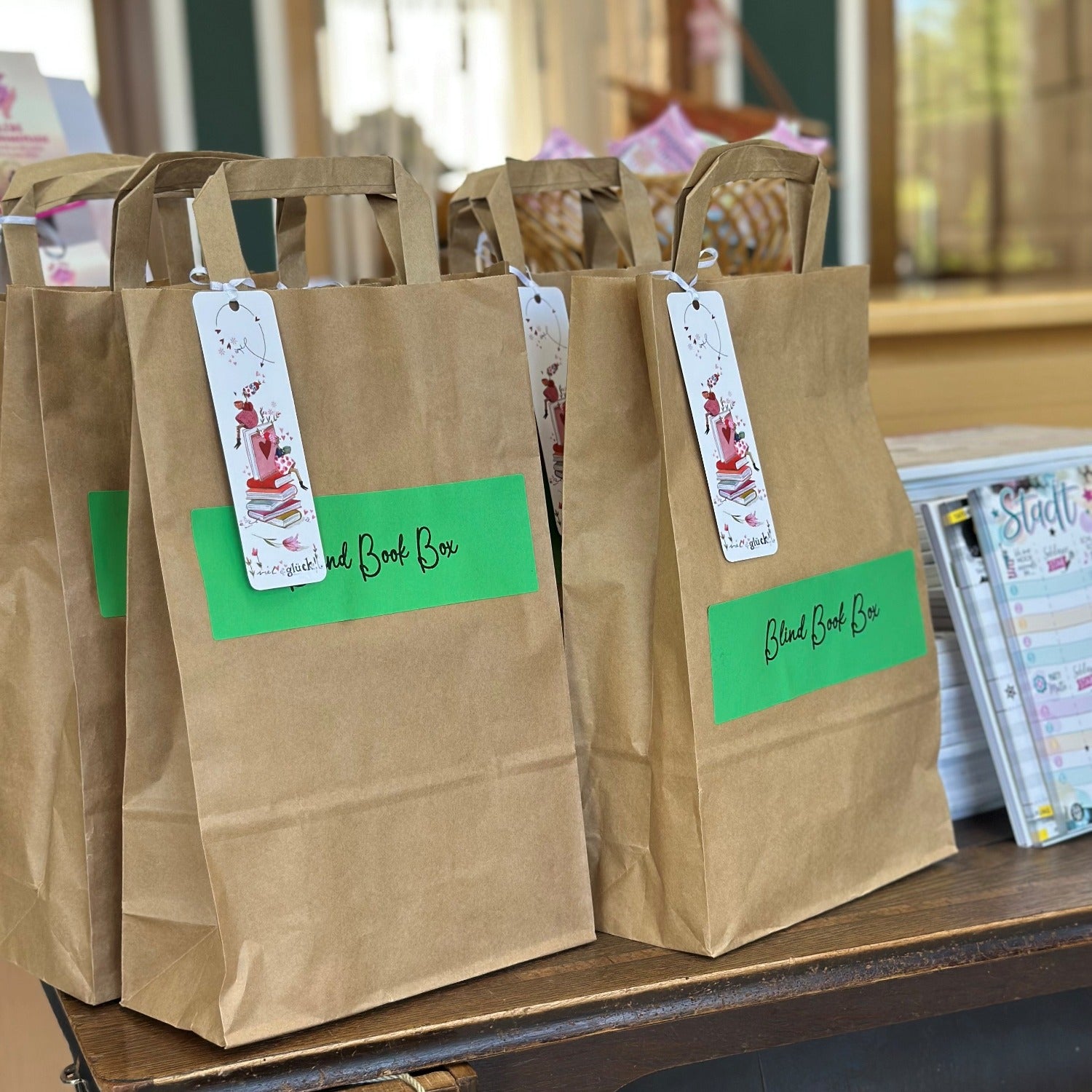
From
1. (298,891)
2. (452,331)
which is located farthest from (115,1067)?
(452,331)

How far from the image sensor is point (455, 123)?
3682 mm

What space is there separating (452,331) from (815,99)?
3755 millimetres

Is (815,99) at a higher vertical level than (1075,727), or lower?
higher

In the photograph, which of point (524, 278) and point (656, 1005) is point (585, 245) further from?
point (656, 1005)

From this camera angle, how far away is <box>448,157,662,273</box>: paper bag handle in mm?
777

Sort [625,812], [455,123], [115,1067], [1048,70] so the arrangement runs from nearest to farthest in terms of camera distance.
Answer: [115,1067], [625,812], [455,123], [1048,70]

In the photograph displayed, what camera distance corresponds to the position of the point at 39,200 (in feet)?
2.35

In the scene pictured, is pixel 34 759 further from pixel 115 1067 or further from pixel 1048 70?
pixel 1048 70

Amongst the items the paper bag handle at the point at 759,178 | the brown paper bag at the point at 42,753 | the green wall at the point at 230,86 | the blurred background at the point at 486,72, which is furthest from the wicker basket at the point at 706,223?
the green wall at the point at 230,86

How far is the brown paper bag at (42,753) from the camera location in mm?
658

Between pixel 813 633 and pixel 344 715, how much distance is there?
29 cm

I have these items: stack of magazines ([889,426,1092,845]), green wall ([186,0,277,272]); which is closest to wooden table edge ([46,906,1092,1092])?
stack of magazines ([889,426,1092,845])

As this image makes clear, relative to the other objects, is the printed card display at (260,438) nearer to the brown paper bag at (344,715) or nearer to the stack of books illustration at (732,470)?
the brown paper bag at (344,715)

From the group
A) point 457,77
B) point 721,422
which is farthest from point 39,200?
point 457,77
